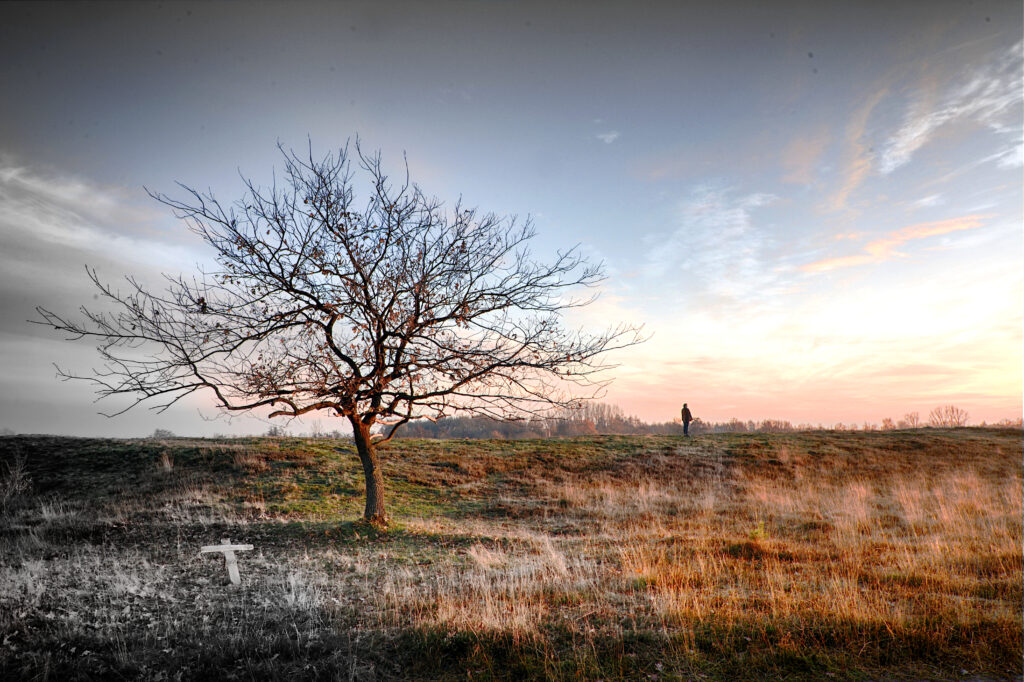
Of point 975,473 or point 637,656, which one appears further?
point 975,473

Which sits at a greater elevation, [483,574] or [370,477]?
[370,477]

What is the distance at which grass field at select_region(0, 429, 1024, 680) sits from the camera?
5.72 m

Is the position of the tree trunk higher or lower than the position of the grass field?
higher

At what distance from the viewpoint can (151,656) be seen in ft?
19.3

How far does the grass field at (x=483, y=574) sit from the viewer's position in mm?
5723

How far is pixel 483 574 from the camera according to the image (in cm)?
855

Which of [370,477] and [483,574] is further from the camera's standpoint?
[370,477]

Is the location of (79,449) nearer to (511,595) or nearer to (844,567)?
(511,595)

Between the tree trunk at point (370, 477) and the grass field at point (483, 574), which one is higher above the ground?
the tree trunk at point (370, 477)

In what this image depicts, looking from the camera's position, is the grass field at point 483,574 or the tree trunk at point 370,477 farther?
the tree trunk at point 370,477

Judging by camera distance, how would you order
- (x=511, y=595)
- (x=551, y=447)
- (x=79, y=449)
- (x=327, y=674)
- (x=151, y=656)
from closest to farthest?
(x=327, y=674)
(x=151, y=656)
(x=511, y=595)
(x=79, y=449)
(x=551, y=447)

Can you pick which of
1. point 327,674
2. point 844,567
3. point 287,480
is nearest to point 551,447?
point 287,480

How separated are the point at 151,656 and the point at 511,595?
4209mm

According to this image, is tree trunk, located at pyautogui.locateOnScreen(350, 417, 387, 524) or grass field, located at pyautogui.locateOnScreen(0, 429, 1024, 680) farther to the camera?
tree trunk, located at pyautogui.locateOnScreen(350, 417, 387, 524)
